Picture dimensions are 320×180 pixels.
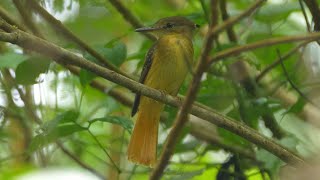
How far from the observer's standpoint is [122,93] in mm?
4609

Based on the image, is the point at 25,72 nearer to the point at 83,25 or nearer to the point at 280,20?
the point at 83,25

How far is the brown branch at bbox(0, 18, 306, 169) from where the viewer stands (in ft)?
8.79

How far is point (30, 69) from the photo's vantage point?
3195 millimetres

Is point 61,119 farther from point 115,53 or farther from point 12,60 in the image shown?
point 115,53

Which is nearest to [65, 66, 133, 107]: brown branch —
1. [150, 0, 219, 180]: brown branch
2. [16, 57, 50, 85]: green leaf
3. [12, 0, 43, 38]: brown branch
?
[12, 0, 43, 38]: brown branch

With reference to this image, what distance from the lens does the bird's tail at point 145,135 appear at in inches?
154

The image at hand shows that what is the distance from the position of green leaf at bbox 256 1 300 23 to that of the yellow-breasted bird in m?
0.50

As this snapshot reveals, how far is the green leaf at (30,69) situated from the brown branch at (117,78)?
0.27 meters

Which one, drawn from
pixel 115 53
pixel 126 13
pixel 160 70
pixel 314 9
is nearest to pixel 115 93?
pixel 160 70

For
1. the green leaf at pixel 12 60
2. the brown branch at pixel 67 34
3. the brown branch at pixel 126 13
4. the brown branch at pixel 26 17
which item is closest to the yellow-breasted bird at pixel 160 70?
the brown branch at pixel 126 13

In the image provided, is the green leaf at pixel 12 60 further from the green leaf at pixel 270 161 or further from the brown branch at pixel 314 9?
the brown branch at pixel 314 9

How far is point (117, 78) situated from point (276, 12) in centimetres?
139

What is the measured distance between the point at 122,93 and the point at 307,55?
1224 mm

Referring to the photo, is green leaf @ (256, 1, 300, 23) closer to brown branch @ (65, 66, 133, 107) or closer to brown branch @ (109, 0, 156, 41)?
brown branch @ (109, 0, 156, 41)
